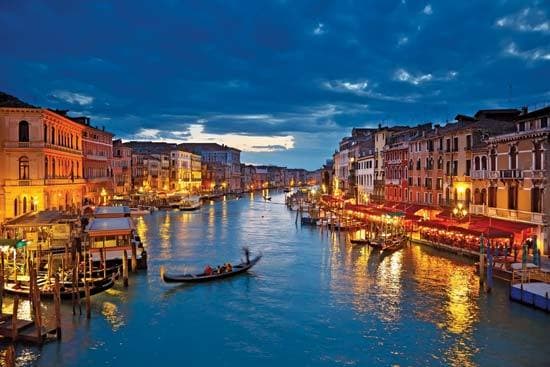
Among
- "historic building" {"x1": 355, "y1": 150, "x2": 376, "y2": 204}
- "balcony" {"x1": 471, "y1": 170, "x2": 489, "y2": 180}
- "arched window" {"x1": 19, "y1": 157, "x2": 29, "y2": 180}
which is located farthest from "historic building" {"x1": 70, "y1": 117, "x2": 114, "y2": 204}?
"balcony" {"x1": 471, "y1": 170, "x2": 489, "y2": 180}

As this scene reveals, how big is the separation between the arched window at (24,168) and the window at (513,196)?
99.9ft

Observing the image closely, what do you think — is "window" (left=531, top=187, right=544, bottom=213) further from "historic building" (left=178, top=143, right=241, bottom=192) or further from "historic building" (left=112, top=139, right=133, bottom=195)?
"historic building" (left=178, top=143, right=241, bottom=192)

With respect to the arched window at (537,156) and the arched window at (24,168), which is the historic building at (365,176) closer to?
the arched window at (537,156)

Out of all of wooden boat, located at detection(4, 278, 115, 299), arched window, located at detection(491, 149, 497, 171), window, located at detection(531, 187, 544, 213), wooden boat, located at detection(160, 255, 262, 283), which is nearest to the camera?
wooden boat, located at detection(4, 278, 115, 299)

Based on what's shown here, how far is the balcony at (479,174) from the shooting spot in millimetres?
30056

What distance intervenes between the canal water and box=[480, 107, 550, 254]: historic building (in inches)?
155

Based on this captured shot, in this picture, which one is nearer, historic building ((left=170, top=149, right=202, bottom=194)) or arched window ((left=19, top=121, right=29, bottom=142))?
arched window ((left=19, top=121, right=29, bottom=142))

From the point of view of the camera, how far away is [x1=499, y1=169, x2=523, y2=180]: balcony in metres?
26.4

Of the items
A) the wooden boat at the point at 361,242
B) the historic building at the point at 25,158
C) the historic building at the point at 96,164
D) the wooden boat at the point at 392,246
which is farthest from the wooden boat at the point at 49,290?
the historic building at the point at 96,164

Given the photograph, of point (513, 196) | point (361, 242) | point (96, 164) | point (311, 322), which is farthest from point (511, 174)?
point (96, 164)

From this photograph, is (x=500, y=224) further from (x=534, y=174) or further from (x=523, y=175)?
(x=534, y=174)

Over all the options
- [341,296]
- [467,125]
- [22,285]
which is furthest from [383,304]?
[467,125]

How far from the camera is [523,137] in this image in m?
26.0

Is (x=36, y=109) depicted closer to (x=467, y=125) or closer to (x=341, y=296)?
(x=341, y=296)
